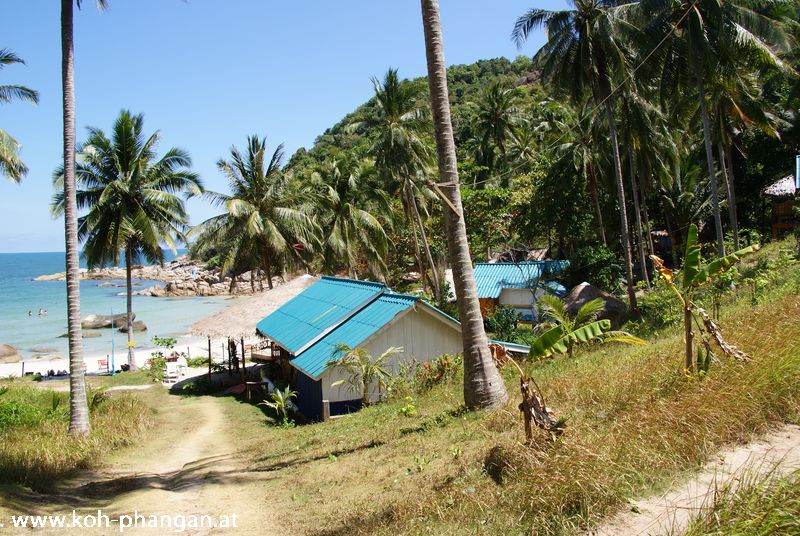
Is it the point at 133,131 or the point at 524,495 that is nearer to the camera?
the point at 524,495

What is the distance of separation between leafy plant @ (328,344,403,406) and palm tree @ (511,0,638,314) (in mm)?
12449

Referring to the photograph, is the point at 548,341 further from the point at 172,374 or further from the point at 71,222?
the point at 172,374

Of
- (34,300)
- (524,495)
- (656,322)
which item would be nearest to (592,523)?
(524,495)

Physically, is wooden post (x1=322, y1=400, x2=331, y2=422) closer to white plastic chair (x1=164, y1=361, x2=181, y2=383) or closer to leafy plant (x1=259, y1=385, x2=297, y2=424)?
leafy plant (x1=259, y1=385, x2=297, y2=424)

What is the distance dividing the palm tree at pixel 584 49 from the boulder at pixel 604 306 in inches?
24.3

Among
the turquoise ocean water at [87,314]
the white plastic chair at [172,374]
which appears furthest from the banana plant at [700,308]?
the turquoise ocean water at [87,314]

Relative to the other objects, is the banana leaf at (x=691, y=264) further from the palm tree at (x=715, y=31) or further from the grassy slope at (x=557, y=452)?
the palm tree at (x=715, y=31)

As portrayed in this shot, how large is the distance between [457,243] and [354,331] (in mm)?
6775

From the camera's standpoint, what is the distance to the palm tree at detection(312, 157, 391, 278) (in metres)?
32.2

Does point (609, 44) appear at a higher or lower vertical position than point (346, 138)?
lower

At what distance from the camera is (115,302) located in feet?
237

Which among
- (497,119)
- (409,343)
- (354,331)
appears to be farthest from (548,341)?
(497,119)

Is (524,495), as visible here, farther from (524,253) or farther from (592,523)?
(524,253)

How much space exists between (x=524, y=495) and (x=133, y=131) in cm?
2376
